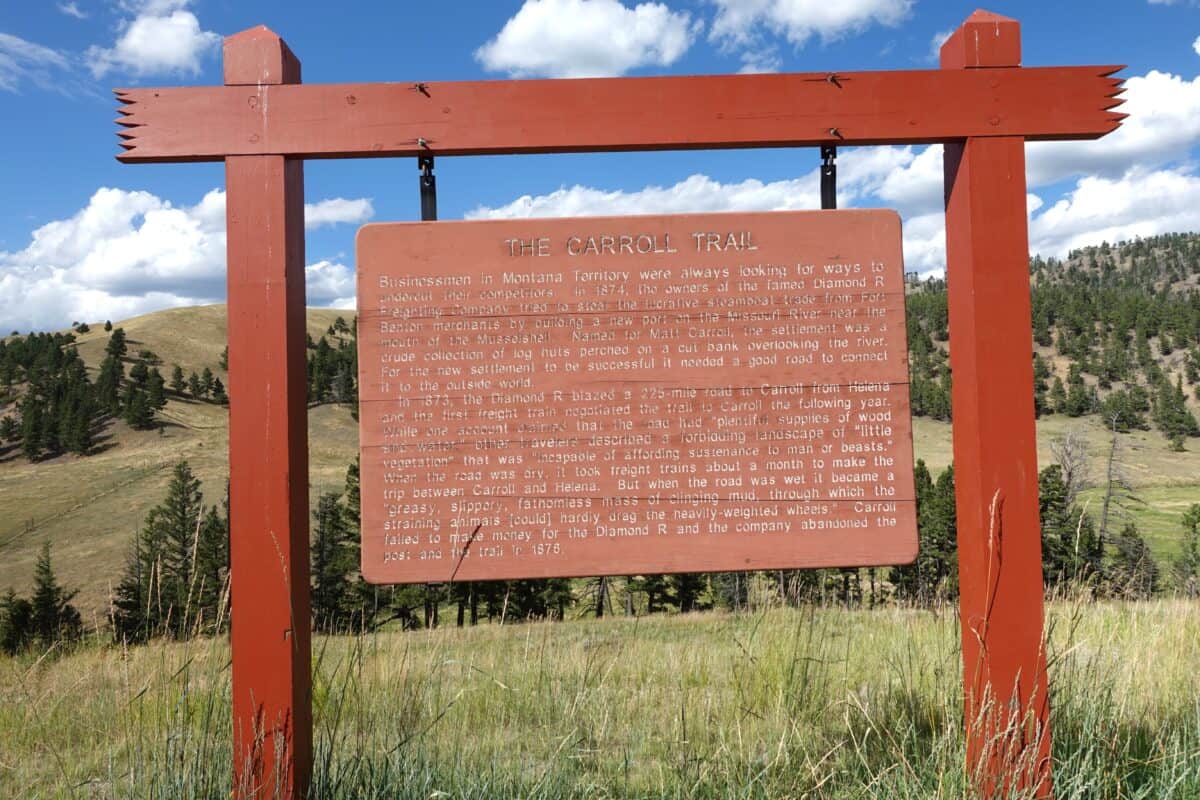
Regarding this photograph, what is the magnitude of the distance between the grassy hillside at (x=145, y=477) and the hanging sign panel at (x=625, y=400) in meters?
45.0

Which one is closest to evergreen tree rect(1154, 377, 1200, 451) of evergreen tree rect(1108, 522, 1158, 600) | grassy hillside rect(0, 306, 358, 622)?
evergreen tree rect(1108, 522, 1158, 600)

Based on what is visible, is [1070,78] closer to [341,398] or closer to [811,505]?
[811,505]

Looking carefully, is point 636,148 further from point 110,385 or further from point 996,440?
point 110,385

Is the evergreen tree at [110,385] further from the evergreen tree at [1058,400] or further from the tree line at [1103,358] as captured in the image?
the evergreen tree at [1058,400]

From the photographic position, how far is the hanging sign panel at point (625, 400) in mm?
2887

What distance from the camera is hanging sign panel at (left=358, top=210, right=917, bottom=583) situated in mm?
2887

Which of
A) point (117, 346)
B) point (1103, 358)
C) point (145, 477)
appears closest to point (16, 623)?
point (145, 477)

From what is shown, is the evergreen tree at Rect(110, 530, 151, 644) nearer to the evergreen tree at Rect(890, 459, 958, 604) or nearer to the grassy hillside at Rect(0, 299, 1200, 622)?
the grassy hillside at Rect(0, 299, 1200, 622)

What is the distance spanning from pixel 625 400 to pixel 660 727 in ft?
9.03

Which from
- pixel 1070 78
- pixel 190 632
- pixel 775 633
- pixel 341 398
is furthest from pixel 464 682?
pixel 341 398

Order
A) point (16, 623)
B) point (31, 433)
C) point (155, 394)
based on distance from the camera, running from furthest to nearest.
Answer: point (155, 394)
point (31, 433)
point (16, 623)

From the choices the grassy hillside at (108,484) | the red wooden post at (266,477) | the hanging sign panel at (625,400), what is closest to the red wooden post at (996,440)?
the hanging sign panel at (625,400)

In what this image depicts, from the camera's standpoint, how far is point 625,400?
9.57 feet

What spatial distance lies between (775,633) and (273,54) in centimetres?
475
